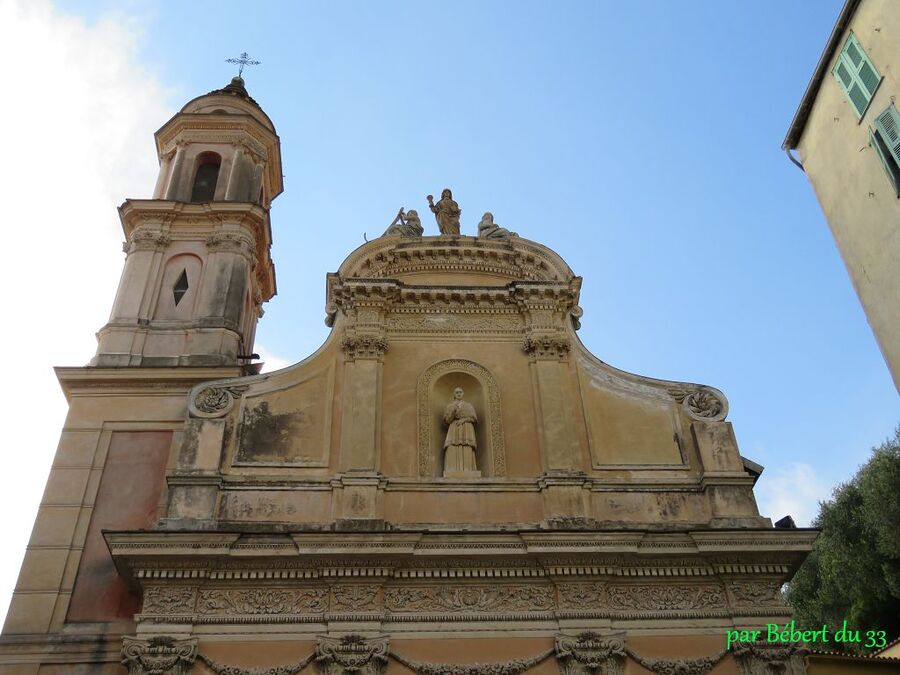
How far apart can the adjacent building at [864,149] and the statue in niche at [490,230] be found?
572cm

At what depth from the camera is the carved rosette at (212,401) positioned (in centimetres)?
1253

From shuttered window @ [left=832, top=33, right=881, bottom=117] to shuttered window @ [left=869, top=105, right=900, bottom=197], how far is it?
0.51 m

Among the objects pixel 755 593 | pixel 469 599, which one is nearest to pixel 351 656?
pixel 469 599

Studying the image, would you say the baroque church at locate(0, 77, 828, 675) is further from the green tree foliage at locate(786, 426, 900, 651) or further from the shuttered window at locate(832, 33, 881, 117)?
the green tree foliage at locate(786, 426, 900, 651)

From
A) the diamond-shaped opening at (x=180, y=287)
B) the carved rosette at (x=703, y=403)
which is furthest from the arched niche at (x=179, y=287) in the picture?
the carved rosette at (x=703, y=403)

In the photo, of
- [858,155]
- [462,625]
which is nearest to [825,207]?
[858,155]

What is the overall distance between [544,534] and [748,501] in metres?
3.28

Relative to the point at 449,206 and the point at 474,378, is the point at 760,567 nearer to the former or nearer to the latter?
the point at 474,378

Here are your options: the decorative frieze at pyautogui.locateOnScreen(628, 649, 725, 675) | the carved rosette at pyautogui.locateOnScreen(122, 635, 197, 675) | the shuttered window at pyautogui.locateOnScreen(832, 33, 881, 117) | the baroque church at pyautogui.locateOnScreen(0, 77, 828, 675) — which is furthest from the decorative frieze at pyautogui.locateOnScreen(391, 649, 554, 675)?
the shuttered window at pyautogui.locateOnScreen(832, 33, 881, 117)

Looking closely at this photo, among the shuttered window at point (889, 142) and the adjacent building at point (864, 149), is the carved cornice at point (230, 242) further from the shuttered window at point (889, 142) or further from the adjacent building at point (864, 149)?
→ the shuttered window at point (889, 142)

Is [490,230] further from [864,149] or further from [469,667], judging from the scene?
[469,667]

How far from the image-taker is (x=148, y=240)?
1606 cm

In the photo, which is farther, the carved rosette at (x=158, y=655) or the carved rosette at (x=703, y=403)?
the carved rosette at (x=703, y=403)

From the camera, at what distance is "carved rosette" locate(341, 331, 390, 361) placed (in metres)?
13.5
